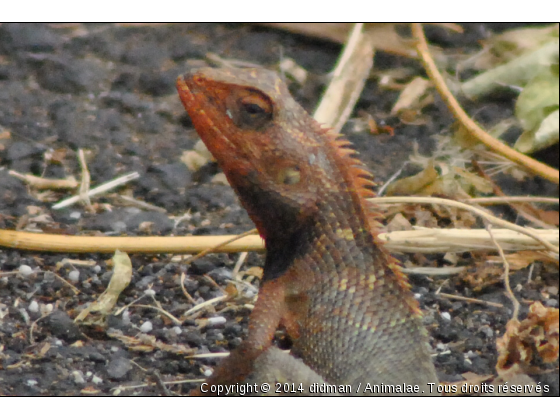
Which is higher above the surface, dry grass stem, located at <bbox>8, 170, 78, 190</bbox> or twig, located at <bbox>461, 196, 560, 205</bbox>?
twig, located at <bbox>461, 196, 560, 205</bbox>

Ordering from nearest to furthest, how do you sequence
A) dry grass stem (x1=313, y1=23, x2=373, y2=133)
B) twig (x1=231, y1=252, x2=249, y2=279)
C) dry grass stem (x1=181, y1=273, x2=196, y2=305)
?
dry grass stem (x1=181, y1=273, x2=196, y2=305) < twig (x1=231, y1=252, x2=249, y2=279) < dry grass stem (x1=313, y1=23, x2=373, y2=133)

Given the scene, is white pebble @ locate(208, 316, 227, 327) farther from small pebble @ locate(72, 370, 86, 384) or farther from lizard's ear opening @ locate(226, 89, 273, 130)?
lizard's ear opening @ locate(226, 89, 273, 130)

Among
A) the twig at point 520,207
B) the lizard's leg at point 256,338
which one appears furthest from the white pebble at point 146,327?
the twig at point 520,207

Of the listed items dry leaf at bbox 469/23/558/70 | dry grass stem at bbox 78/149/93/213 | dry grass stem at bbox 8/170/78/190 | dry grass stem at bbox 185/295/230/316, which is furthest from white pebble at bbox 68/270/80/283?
dry leaf at bbox 469/23/558/70

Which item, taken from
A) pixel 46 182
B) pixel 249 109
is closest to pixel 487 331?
pixel 249 109

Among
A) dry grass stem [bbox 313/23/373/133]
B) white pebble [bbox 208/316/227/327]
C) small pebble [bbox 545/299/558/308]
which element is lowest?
white pebble [bbox 208/316/227/327]

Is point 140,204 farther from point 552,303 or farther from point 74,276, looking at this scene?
point 552,303

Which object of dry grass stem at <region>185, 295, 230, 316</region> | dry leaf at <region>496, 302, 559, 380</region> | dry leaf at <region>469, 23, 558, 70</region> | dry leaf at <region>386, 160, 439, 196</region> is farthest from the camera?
dry leaf at <region>469, 23, 558, 70</region>

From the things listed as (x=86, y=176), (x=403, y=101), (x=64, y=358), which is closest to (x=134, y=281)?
(x=64, y=358)
